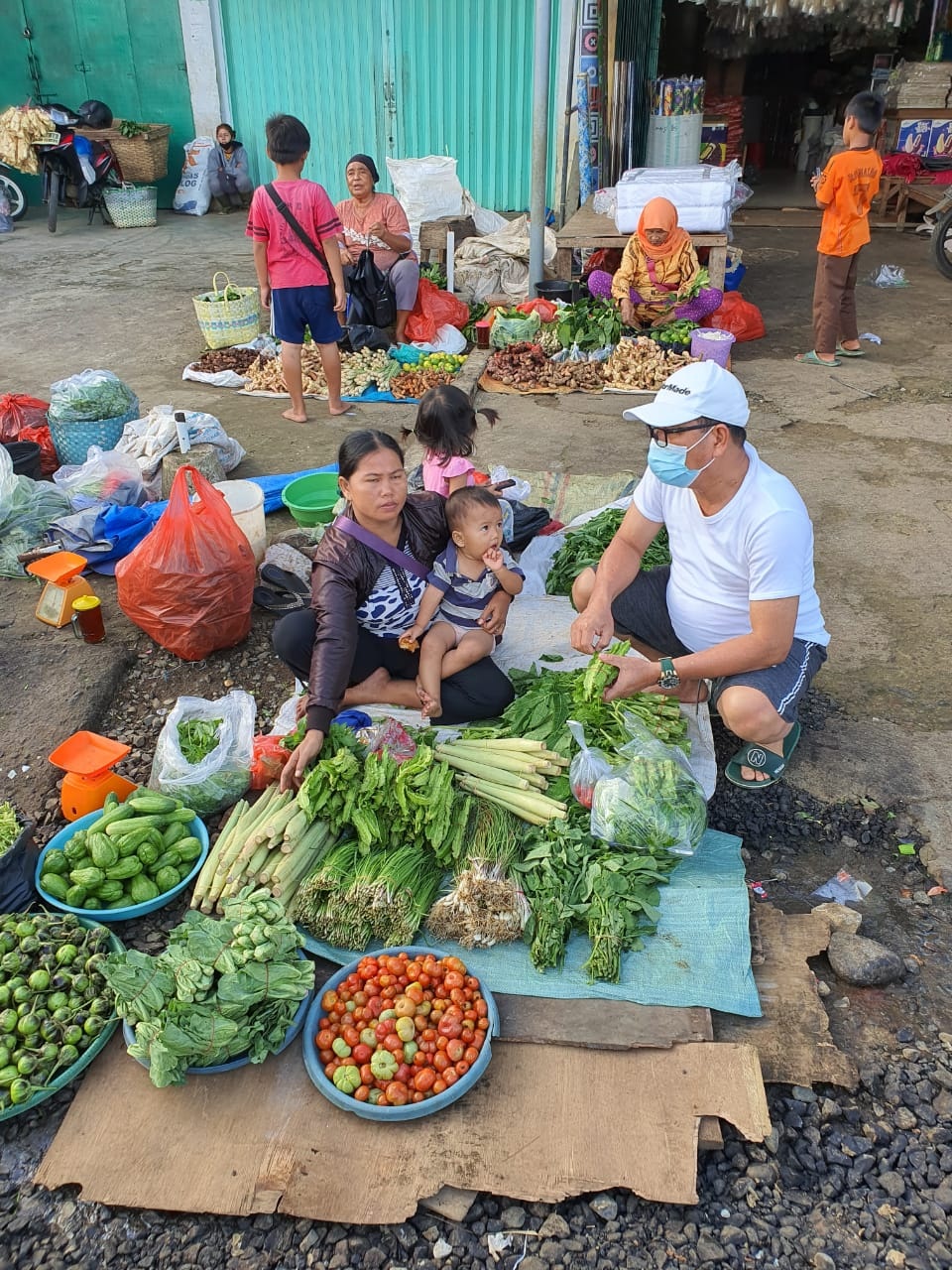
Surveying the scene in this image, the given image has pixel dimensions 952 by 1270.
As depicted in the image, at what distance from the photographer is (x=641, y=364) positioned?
273 inches

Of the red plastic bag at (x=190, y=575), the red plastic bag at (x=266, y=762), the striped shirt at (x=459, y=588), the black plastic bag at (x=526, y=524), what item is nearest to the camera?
the red plastic bag at (x=266, y=762)

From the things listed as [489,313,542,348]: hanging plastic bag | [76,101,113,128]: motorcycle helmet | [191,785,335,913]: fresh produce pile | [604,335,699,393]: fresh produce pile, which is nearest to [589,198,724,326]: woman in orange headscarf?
[604,335,699,393]: fresh produce pile

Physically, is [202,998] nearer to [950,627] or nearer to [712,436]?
[712,436]

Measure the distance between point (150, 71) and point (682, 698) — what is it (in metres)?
12.9

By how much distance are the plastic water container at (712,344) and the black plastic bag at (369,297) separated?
94.5 inches

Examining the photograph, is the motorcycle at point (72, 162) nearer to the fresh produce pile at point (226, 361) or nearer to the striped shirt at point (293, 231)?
the fresh produce pile at point (226, 361)

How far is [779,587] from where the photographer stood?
2.83 meters

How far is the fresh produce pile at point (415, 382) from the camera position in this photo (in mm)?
6754

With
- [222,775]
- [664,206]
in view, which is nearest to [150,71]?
[664,206]

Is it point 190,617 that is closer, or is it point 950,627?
point 190,617

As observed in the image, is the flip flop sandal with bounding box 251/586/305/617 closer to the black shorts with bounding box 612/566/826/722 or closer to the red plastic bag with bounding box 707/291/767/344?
the black shorts with bounding box 612/566/826/722

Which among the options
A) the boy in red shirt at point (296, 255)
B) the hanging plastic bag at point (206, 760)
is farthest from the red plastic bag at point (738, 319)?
the hanging plastic bag at point (206, 760)

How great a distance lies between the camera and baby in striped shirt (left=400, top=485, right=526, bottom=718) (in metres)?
3.23

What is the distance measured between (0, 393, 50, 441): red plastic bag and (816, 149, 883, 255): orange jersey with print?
18.3 feet
